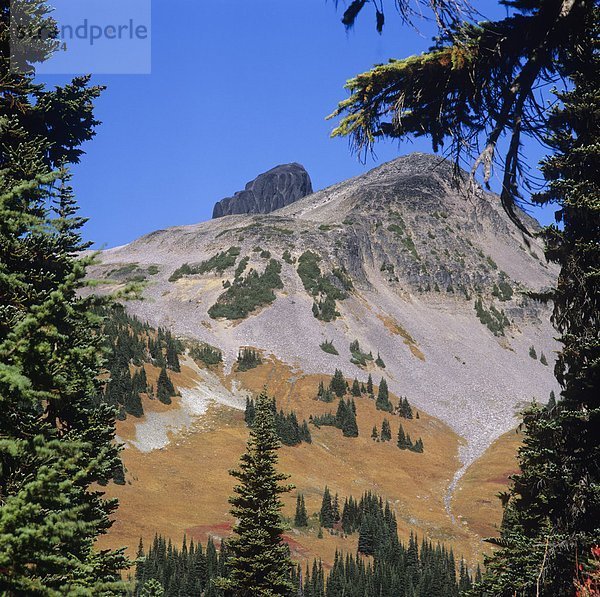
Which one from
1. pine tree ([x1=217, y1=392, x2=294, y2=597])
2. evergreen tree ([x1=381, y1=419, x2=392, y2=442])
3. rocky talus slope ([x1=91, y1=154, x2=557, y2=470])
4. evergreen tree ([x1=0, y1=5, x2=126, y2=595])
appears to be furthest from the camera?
rocky talus slope ([x1=91, y1=154, x2=557, y2=470])

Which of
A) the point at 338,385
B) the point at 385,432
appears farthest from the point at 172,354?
the point at 385,432

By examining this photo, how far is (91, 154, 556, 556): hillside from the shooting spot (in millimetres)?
71625

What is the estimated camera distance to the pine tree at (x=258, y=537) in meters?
23.4

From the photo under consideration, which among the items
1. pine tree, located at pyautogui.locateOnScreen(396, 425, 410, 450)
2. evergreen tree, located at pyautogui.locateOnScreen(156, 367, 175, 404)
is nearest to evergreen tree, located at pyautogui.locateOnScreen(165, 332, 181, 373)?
evergreen tree, located at pyautogui.locateOnScreen(156, 367, 175, 404)

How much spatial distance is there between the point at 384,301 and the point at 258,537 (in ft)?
435

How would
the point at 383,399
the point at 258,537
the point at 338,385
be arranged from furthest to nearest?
1. the point at 338,385
2. the point at 383,399
3. the point at 258,537

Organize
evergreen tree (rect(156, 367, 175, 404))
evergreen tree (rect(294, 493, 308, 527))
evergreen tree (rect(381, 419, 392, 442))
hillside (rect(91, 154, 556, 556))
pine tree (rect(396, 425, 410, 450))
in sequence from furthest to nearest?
evergreen tree (rect(381, 419, 392, 442)), pine tree (rect(396, 425, 410, 450)), evergreen tree (rect(156, 367, 175, 404)), hillside (rect(91, 154, 556, 556)), evergreen tree (rect(294, 493, 308, 527))

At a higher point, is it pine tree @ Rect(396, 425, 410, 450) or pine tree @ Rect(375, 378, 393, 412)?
A: pine tree @ Rect(375, 378, 393, 412)

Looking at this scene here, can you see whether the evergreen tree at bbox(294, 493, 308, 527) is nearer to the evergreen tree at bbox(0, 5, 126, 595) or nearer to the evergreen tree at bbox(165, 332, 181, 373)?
the evergreen tree at bbox(165, 332, 181, 373)

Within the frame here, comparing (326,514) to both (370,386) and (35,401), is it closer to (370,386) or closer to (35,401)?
(370,386)

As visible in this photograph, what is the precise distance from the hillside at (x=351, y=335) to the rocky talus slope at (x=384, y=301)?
49cm

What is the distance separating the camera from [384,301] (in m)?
154

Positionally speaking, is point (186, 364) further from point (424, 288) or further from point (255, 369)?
point (424, 288)

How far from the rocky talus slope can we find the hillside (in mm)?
494
